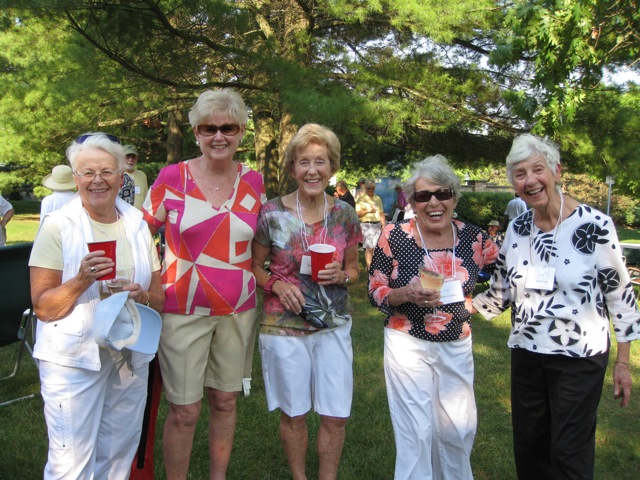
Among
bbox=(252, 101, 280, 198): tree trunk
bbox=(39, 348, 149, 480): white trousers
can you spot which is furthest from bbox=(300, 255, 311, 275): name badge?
bbox=(252, 101, 280, 198): tree trunk

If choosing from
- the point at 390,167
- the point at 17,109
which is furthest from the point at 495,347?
the point at 17,109

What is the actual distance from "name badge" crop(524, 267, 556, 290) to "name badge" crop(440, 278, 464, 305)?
307 millimetres

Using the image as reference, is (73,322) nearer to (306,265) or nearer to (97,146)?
(97,146)

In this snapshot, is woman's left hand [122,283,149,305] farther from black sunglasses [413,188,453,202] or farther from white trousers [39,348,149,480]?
black sunglasses [413,188,453,202]

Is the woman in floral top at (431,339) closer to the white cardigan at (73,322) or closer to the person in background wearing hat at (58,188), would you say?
the white cardigan at (73,322)

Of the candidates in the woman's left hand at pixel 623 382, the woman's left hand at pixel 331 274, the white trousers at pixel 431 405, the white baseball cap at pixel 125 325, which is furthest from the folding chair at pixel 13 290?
the woman's left hand at pixel 623 382

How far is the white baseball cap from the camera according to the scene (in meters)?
2.04

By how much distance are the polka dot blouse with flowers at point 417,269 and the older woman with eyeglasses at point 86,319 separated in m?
1.15

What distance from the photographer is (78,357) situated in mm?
2133

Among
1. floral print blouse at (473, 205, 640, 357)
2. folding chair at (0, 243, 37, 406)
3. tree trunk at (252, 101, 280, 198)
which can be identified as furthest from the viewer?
tree trunk at (252, 101, 280, 198)

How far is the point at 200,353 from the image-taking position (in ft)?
8.80

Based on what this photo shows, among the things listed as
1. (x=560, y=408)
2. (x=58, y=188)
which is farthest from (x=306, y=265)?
(x=58, y=188)

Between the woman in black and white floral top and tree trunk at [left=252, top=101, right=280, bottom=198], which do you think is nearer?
the woman in black and white floral top

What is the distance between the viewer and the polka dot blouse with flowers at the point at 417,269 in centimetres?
258
